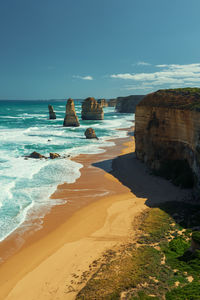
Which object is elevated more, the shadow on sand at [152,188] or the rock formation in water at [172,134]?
the rock formation in water at [172,134]

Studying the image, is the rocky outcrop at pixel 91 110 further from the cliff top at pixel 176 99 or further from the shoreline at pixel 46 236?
the shoreline at pixel 46 236

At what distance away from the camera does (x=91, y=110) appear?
274 ft

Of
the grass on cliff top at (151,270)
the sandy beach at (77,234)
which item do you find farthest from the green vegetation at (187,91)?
the grass on cliff top at (151,270)

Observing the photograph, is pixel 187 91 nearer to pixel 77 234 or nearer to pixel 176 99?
pixel 176 99

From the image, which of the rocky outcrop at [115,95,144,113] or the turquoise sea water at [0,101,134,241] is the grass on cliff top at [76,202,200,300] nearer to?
the turquoise sea water at [0,101,134,241]

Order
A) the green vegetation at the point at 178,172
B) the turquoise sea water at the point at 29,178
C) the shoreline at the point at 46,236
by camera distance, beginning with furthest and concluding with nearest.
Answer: the green vegetation at the point at 178,172
the turquoise sea water at the point at 29,178
the shoreline at the point at 46,236

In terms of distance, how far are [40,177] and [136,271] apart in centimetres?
1586

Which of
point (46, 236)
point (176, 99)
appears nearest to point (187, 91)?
point (176, 99)

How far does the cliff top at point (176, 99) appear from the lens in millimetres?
19472

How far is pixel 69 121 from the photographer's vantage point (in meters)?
65.1

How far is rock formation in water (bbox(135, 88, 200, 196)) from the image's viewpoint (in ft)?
59.5

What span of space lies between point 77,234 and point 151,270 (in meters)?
5.08

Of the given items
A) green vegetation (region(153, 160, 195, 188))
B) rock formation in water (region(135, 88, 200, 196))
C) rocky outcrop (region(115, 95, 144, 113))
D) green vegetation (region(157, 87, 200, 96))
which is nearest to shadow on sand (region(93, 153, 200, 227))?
green vegetation (region(153, 160, 195, 188))

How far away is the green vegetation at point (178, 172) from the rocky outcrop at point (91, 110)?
63217mm
